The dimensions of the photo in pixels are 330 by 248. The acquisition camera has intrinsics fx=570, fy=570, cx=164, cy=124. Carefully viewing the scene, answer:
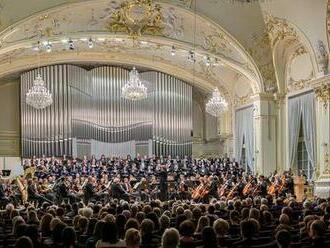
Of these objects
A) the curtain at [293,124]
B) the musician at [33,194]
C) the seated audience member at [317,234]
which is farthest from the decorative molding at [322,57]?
the seated audience member at [317,234]

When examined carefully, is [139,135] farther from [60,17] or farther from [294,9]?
[294,9]

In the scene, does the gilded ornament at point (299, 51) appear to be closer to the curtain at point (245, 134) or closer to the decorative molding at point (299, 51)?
the decorative molding at point (299, 51)

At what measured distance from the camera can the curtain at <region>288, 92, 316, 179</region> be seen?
18.1m

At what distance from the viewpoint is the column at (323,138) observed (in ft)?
54.4

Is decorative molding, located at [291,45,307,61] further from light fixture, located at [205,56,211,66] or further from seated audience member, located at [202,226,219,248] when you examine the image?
seated audience member, located at [202,226,219,248]

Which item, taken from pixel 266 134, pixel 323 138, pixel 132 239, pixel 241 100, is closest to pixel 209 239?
pixel 132 239

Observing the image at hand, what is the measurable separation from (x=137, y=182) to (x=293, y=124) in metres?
5.81

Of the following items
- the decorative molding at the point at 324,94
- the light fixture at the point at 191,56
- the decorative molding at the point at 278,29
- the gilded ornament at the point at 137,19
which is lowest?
the decorative molding at the point at 324,94

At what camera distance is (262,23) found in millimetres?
18562

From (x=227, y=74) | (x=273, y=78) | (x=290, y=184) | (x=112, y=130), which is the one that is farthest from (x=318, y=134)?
(x=112, y=130)

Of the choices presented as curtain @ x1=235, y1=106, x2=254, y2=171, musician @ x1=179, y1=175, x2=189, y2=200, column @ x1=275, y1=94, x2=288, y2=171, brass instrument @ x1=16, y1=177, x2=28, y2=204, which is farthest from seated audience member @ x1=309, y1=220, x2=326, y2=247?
curtain @ x1=235, y1=106, x2=254, y2=171

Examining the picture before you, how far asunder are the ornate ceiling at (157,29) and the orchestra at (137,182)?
3.85 metres

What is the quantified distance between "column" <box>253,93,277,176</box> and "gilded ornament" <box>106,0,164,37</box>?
15.2 feet

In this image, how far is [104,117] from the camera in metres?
25.7
